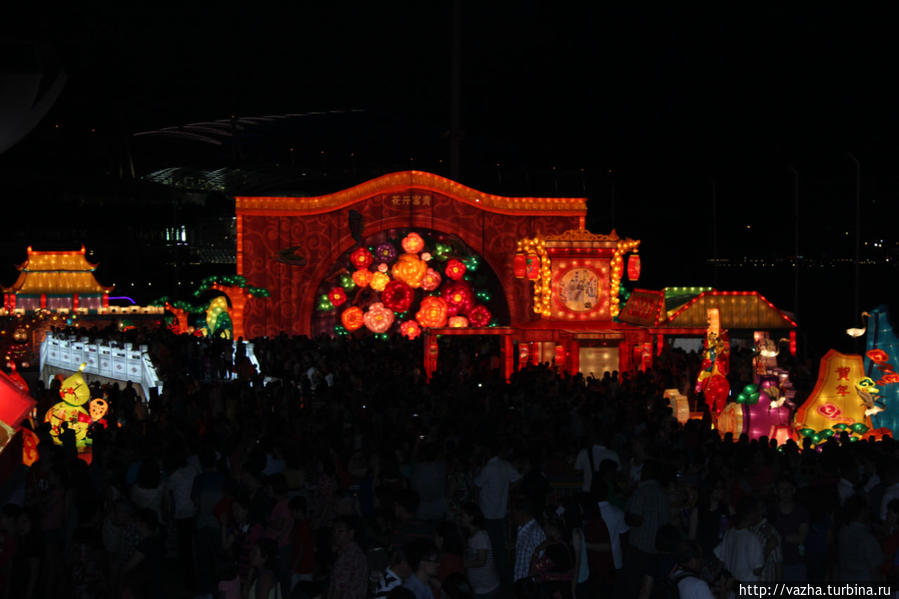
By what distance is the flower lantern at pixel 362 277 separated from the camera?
1248 inches

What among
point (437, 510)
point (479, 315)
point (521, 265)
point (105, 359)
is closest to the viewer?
point (437, 510)

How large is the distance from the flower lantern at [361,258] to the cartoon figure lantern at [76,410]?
563 inches

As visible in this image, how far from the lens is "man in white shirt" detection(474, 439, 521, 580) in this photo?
A: 10.4m

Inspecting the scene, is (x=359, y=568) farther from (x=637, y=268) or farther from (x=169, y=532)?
(x=637, y=268)

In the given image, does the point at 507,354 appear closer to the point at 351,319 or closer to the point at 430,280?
the point at 430,280

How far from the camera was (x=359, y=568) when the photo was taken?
7.44 m

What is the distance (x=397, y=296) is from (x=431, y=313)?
3.70 ft

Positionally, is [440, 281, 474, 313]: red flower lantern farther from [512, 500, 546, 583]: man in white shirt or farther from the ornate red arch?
[512, 500, 546, 583]: man in white shirt

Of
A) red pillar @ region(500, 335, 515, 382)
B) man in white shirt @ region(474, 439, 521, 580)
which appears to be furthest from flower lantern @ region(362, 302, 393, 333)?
man in white shirt @ region(474, 439, 521, 580)

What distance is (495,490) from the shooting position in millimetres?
10359

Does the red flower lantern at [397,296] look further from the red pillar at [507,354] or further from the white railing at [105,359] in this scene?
the white railing at [105,359]

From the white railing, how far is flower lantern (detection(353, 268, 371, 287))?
28.0 ft

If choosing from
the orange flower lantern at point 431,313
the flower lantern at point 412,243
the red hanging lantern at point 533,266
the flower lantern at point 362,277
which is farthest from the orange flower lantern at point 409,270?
the red hanging lantern at point 533,266

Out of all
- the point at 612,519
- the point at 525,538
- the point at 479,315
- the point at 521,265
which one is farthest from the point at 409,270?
the point at 525,538
